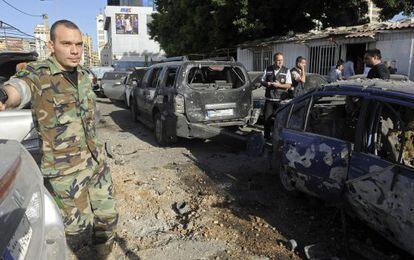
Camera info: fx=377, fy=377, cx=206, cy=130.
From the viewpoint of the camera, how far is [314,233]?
3.80 meters

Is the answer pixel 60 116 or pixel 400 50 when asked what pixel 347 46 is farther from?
pixel 60 116

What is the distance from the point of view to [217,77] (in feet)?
25.1

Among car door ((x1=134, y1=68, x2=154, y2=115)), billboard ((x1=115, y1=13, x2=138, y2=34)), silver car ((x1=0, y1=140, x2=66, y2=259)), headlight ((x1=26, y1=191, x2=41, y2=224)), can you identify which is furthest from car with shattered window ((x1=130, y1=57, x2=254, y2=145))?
billboard ((x1=115, y1=13, x2=138, y2=34))

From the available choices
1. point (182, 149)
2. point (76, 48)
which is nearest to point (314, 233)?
point (76, 48)

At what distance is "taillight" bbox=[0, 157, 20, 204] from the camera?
1.57 metres

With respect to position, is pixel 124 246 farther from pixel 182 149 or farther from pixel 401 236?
pixel 182 149

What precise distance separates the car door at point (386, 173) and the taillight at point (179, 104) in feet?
13.1

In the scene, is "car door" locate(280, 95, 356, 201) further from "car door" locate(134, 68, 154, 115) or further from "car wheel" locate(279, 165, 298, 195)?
"car door" locate(134, 68, 154, 115)

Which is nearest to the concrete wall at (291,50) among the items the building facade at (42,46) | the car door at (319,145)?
the building facade at (42,46)

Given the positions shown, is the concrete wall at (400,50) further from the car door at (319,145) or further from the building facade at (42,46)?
the building facade at (42,46)

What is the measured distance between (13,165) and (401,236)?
2.73 meters

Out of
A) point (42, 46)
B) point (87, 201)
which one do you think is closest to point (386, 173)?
point (87, 201)

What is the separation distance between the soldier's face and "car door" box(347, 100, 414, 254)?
2.48 metres

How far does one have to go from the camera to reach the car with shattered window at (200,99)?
6.93 meters
